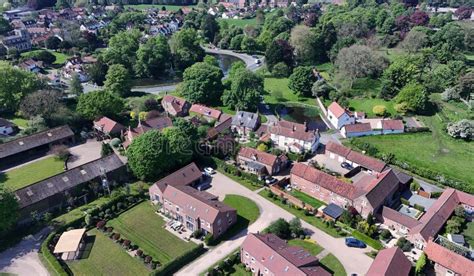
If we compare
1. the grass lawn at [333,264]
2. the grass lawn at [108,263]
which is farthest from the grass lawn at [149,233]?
the grass lawn at [333,264]

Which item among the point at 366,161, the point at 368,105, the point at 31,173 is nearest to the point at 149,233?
the point at 31,173

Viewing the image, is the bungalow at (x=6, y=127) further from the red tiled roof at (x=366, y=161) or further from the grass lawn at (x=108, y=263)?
the red tiled roof at (x=366, y=161)

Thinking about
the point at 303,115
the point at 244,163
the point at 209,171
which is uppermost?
the point at 244,163

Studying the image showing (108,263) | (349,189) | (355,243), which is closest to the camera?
(108,263)

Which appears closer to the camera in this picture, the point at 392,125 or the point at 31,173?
the point at 31,173

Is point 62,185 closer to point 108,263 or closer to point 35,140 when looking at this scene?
point 108,263

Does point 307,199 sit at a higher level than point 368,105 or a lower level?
lower
